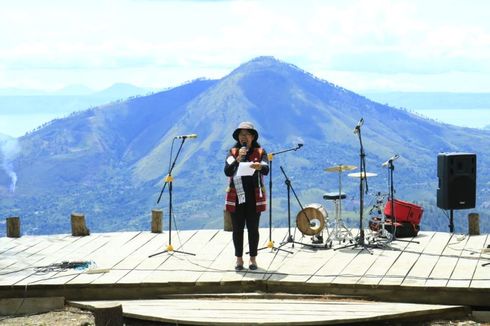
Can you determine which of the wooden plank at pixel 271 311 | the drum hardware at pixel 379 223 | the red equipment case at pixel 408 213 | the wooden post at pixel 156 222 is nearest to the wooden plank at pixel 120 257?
the wooden post at pixel 156 222

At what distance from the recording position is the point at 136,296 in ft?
34.8

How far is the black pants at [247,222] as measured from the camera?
10945 mm

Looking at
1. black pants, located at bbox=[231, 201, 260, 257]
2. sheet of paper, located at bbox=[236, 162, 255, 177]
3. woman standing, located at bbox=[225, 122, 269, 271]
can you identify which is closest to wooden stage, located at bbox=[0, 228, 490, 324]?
black pants, located at bbox=[231, 201, 260, 257]

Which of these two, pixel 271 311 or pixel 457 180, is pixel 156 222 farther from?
pixel 271 311

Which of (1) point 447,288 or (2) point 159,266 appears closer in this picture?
(1) point 447,288

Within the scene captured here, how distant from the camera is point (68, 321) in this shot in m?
10.1

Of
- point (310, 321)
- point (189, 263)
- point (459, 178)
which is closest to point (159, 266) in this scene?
point (189, 263)

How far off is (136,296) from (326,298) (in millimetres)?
2119

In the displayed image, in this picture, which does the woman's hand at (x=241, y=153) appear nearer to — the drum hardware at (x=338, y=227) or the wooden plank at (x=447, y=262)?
the drum hardware at (x=338, y=227)

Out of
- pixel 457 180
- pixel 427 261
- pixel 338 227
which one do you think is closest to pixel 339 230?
pixel 338 227

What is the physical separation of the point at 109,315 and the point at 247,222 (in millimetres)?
2746

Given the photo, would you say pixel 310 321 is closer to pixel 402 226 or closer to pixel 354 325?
pixel 354 325

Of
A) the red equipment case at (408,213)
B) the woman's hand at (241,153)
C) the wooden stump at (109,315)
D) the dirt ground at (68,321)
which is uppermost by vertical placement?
the woman's hand at (241,153)

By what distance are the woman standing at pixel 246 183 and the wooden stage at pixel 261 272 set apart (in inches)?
22.9
